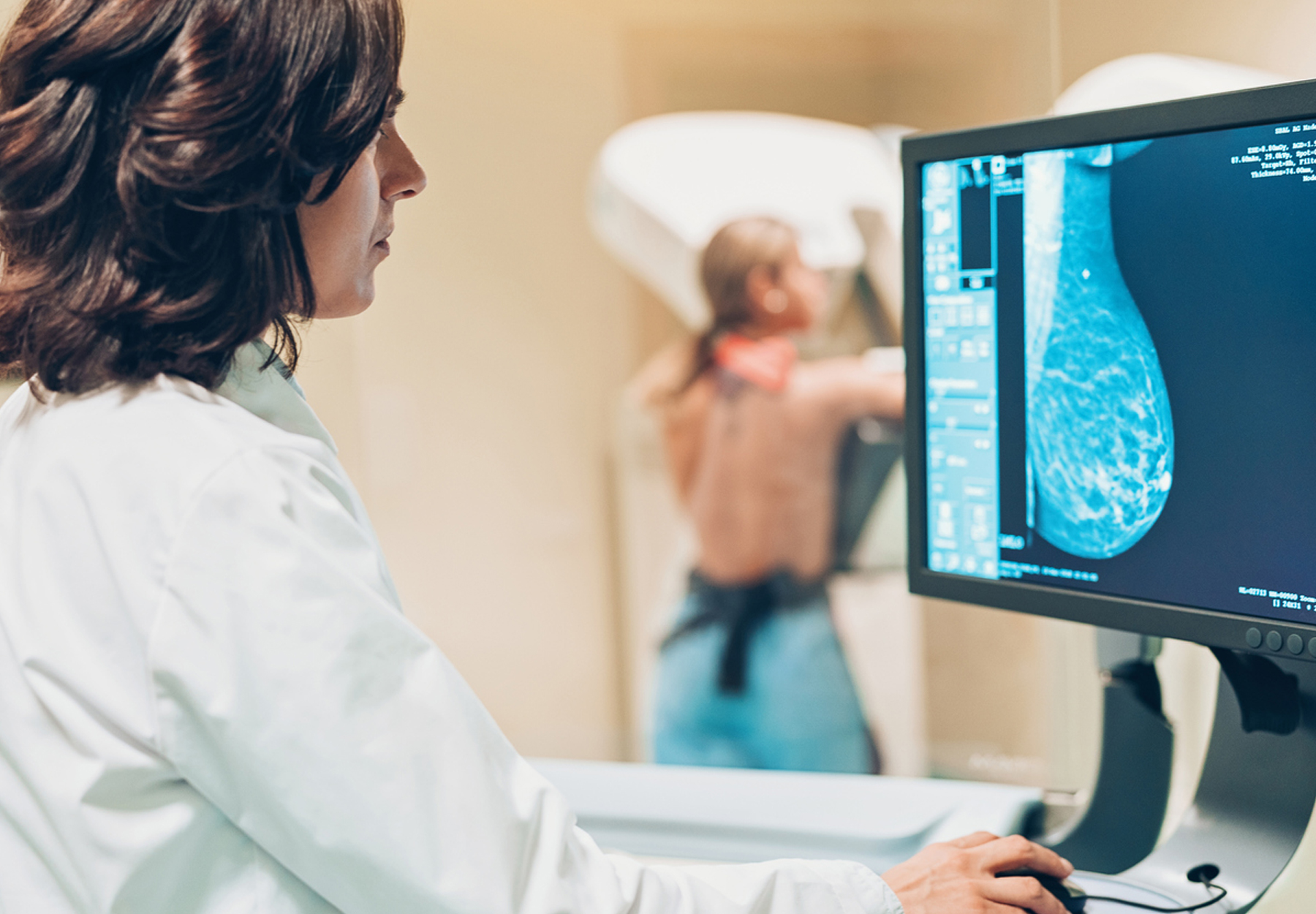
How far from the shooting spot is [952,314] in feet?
2.54

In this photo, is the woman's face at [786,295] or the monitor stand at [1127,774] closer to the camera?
the monitor stand at [1127,774]

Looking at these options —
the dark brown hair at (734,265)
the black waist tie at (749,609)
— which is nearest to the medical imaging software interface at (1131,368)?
the dark brown hair at (734,265)

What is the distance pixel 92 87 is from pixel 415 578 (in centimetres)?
176

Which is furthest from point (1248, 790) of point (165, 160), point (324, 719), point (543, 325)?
point (543, 325)

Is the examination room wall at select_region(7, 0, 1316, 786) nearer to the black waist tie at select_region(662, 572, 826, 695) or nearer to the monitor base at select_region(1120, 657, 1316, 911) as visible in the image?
the black waist tie at select_region(662, 572, 826, 695)

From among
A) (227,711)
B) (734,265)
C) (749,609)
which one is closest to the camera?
(227,711)

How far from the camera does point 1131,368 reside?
68 cm

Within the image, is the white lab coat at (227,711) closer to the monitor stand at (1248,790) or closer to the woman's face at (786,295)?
the monitor stand at (1248,790)

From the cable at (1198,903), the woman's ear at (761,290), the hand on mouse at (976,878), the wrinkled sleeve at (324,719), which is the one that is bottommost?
the cable at (1198,903)

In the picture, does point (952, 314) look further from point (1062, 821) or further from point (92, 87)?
point (92, 87)

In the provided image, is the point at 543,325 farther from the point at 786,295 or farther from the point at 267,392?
the point at 267,392

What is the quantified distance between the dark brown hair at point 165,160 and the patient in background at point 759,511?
1.53 m

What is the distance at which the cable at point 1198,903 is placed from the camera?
678 millimetres

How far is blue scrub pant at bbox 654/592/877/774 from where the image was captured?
7.11 ft
